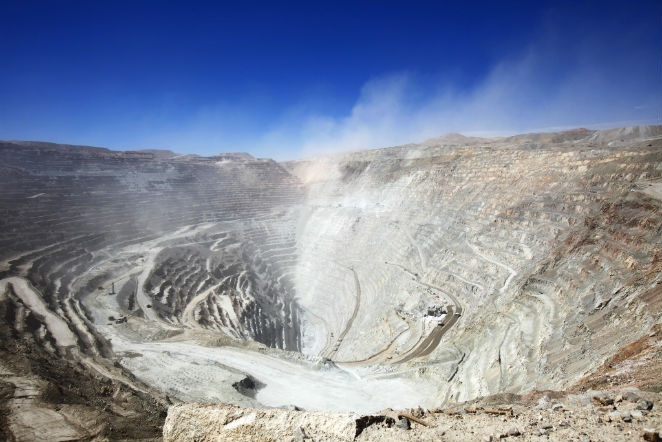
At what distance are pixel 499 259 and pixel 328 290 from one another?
952 inches

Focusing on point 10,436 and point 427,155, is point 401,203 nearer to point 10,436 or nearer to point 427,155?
point 427,155

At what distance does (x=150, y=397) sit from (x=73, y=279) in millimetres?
26754

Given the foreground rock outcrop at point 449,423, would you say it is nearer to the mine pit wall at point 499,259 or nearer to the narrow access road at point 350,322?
the mine pit wall at point 499,259

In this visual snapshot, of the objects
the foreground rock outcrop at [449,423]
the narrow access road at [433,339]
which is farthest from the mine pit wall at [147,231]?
the foreground rock outcrop at [449,423]

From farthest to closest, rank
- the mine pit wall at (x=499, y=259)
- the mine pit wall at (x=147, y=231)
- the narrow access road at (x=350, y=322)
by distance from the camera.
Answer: the mine pit wall at (x=147, y=231), the narrow access road at (x=350, y=322), the mine pit wall at (x=499, y=259)

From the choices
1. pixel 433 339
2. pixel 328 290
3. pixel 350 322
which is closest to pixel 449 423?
pixel 433 339

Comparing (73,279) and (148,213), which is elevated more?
(148,213)

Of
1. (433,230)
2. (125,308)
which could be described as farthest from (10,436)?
(433,230)

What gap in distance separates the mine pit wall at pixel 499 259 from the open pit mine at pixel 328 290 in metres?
0.18

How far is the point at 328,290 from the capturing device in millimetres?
48531

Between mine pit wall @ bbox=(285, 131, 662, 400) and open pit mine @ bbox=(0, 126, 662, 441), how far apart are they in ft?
0.59

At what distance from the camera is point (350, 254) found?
52594 mm

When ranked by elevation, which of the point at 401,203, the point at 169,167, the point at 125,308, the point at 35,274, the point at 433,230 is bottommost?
the point at 125,308

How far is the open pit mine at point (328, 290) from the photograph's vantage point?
12867 mm
